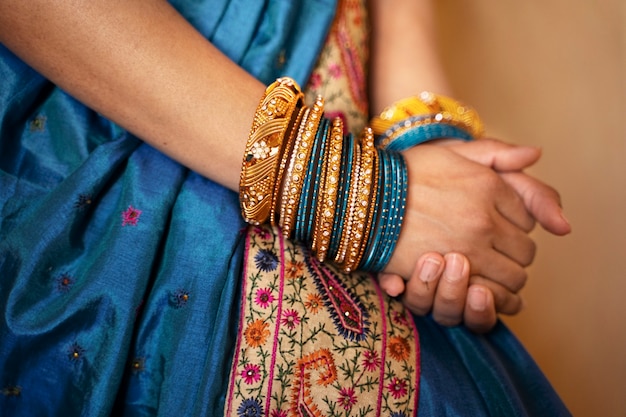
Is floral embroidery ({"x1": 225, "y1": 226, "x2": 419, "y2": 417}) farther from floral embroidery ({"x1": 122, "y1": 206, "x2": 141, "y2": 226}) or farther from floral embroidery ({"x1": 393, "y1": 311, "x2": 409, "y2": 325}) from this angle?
floral embroidery ({"x1": 122, "y1": 206, "x2": 141, "y2": 226})

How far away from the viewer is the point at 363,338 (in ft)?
1.89

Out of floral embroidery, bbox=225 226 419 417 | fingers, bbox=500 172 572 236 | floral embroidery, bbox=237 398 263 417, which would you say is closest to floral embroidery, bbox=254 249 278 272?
floral embroidery, bbox=225 226 419 417

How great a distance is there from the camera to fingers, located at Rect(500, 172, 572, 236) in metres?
0.72

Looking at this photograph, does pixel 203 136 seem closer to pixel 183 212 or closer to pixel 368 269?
pixel 183 212

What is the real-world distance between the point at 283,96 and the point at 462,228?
26cm

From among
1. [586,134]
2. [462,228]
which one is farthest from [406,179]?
[586,134]

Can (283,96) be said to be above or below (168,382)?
above

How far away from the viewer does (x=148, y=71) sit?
1.77 ft

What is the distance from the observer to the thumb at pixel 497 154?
0.75m

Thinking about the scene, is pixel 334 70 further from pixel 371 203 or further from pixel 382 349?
pixel 382 349

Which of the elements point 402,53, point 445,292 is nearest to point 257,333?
point 445,292

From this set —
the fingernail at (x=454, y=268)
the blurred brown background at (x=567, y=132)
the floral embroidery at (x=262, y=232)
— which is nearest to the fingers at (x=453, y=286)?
the fingernail at (x=454, y=268)

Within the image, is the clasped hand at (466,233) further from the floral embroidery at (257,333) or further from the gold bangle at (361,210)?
the floral embroidery at (257,333)

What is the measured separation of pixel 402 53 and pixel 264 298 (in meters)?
0.50
